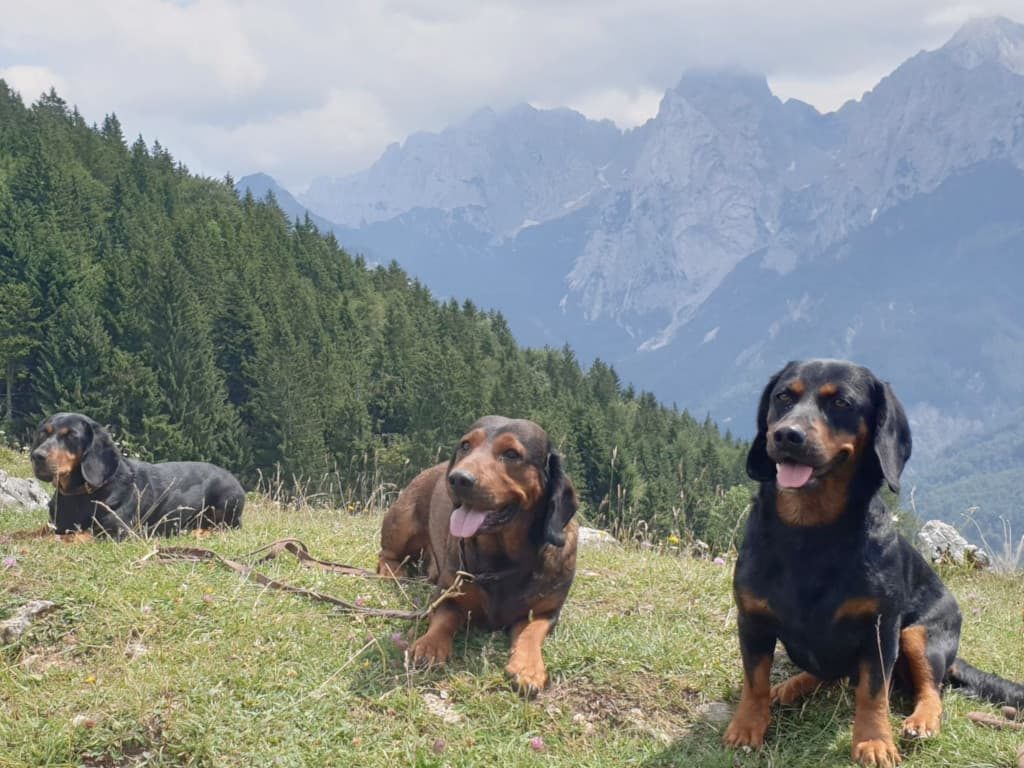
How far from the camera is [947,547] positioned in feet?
33.2

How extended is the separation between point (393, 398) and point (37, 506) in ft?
212

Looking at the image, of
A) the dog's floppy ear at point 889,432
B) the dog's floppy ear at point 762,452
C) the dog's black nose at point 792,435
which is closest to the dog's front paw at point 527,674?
the dog's floppy ear at point 762,452

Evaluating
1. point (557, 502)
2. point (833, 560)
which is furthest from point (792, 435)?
point (557, 502)

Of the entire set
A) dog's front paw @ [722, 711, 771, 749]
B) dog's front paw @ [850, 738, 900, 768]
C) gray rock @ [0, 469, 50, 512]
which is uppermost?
dog's front paw @ [850, 738, 900, 768]

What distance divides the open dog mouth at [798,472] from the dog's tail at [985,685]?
5.69 feet

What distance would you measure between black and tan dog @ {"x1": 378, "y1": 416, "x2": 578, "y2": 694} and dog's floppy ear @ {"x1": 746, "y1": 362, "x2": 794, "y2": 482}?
1.35 metres

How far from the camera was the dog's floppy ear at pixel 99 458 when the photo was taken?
7.99 metres

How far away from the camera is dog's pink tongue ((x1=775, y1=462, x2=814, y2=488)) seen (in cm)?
399

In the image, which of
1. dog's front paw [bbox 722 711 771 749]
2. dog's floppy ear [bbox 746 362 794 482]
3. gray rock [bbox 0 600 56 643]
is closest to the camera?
dog's front paw [bbox 722 711 771 749]

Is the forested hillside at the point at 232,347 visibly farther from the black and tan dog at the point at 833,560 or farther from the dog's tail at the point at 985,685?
the black and tan dog at the point at 833,560

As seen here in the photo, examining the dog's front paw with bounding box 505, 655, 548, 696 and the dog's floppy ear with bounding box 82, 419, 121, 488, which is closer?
the dog's front paw with bounding box 505, 655, 548, 696

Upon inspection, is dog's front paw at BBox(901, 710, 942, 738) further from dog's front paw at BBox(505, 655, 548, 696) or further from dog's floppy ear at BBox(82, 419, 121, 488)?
dog's floppy ear at BBox(82, 419, 121, 488)

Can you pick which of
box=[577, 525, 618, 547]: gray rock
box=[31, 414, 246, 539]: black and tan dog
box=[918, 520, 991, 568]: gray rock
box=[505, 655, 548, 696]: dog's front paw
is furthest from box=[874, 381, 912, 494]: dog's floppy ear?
box=[918, 520, 991, 568]: gray rock

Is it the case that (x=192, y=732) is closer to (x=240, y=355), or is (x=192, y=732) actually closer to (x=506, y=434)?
(x=506, y=434)
